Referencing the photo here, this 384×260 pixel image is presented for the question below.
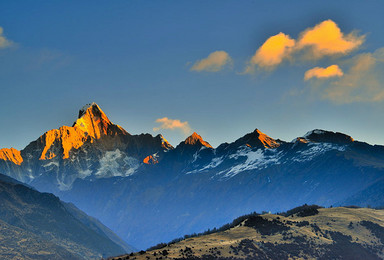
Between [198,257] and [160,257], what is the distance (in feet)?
49.5

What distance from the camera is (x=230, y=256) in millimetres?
194250

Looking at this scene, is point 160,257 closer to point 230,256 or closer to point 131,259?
point 131,259

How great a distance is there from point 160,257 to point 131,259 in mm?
10390

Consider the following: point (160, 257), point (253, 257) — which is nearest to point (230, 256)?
point (253, 257)

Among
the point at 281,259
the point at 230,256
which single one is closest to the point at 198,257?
the point at 230,256

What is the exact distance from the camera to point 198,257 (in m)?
187

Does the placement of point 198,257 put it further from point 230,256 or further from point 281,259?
point 281,259

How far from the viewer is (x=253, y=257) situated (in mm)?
196875

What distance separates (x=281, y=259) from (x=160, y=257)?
50486 millimetres

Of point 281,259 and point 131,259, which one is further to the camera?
point 281,259

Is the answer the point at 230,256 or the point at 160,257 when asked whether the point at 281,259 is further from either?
the point at 160,257

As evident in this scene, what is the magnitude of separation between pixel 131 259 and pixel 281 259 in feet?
198

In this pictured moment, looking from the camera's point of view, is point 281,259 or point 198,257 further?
point 281,259

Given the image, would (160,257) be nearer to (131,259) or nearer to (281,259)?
(131,259)
